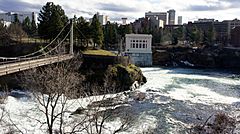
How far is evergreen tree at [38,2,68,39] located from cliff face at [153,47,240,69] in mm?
31133

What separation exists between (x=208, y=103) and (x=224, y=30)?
114 meters

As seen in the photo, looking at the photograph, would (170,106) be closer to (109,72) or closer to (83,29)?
(109,72)

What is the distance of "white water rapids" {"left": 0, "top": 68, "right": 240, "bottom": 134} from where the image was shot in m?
22.3

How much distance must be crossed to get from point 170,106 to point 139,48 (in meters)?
39.5

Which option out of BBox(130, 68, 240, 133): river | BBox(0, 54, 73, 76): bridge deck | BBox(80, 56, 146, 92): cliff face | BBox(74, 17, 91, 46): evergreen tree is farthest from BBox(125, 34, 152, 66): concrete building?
BBox(0, 54, 73, 76): bridge deck

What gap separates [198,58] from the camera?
252ft

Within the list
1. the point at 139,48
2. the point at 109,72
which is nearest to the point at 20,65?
the point at 109,72

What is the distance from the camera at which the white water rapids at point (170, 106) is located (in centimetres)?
2227

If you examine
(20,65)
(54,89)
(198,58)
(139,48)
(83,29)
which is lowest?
(198,58)

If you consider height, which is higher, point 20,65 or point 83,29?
point 83,29

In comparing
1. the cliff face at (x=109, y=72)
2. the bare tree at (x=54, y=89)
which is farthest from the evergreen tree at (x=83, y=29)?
the bare tree at (x=54, y=89)

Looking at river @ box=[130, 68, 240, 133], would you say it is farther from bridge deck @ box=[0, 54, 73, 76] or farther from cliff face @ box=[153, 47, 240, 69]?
cliff face @ box=[153, 47, 240, 69]

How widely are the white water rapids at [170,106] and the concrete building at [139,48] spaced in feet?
80.5

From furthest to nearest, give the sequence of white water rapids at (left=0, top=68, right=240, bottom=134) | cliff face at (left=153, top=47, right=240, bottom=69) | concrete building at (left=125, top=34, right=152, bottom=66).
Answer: cliff face at (left=153, top=47, right=240, bottom=69) → concrete building at (left=125, top=34, right=152, bottom=66) → white water rapids at (left=0, top=68, right=240, bottom=134)
